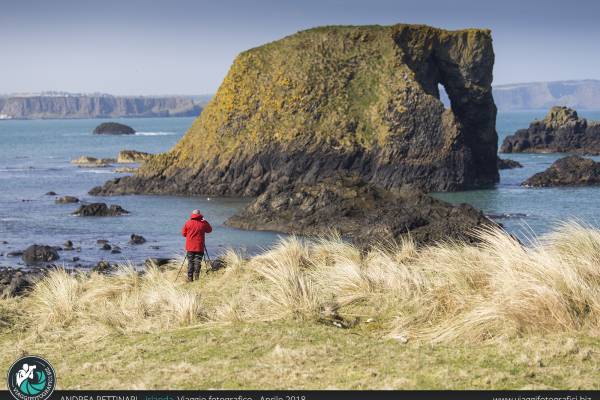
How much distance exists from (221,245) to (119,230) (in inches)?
277

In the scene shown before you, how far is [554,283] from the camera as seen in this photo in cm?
1116

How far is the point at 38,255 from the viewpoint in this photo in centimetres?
3162

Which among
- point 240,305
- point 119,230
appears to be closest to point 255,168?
point 119,230

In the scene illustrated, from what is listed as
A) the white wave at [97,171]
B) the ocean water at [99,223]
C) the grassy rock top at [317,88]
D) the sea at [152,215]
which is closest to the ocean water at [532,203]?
the sea at [152,215]

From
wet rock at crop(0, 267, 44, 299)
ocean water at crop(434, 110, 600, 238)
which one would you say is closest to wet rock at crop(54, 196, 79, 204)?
ocean water at crop(434, 110, 600, 238)

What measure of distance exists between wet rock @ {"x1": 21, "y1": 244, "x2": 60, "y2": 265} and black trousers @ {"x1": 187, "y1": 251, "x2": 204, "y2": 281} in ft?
48.4

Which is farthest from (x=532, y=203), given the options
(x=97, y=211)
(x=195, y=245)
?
(x=195, y=245)

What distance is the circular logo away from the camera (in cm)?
927

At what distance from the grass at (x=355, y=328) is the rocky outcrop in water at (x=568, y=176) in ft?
141

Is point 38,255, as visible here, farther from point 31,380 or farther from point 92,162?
point 92,162

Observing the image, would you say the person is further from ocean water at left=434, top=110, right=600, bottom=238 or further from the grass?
ocean water at left=434, top=110, right=600, bottom=238

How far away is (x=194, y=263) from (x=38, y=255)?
15606 mm

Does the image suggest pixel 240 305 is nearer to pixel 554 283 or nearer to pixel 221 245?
pixel 554 283

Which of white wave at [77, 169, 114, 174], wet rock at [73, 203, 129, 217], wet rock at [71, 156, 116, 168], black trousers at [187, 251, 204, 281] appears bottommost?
wet rock at [71, 156, 116, 168]
